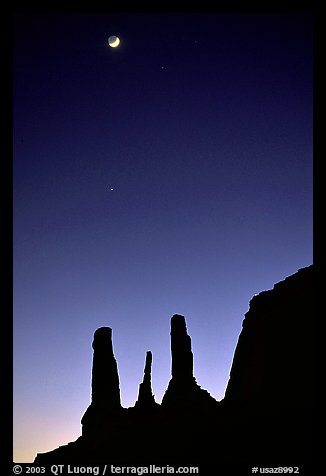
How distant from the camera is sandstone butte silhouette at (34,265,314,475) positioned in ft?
123

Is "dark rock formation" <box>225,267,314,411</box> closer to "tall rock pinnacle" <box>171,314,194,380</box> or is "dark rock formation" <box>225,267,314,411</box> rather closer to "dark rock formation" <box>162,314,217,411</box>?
"dark rock formation" <box>162,314,217,411</box>

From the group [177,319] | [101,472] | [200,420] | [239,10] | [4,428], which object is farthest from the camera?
[177,319]

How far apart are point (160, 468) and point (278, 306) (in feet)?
154

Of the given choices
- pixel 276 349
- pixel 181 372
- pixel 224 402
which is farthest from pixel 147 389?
pixel 276 349

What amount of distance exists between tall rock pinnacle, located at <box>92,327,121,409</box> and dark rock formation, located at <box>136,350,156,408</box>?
8.58 ft

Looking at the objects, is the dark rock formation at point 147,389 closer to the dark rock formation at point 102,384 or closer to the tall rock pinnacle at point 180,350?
the dark rock formation at point 102,384

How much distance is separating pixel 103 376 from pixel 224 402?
48.4ft

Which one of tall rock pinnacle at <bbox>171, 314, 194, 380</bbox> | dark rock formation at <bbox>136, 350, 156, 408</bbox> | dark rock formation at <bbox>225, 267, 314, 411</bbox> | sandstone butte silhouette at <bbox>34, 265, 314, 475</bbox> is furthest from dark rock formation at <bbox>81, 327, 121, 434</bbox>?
dark rock formation at <bbox>225, 267, 314, 411</bbox>

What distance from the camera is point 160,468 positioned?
5867mm

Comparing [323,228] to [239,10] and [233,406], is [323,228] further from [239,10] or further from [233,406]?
[233,406]

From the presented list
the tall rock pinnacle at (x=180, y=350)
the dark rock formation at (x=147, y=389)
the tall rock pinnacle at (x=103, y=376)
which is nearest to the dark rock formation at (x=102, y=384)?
the tall rock pinnacle at (x=103, y=376)

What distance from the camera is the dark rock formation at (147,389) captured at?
57.0 m

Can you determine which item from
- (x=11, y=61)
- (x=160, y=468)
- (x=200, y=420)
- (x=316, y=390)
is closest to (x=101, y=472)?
(x=160, y=468)

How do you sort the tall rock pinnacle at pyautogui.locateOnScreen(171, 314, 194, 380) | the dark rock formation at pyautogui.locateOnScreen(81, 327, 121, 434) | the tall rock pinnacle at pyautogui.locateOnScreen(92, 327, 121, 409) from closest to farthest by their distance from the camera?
1. the tall rock pinnacle at pyautogui.locateOnScreen(171, 314, 194, 380)
2. the dark rock formation at pyautogui.locateOnScreen(81, 327, 121, 434)
3. the tall rock pinnacle at pyautogui.locateOnScreen(92, 327, 121, 409)
